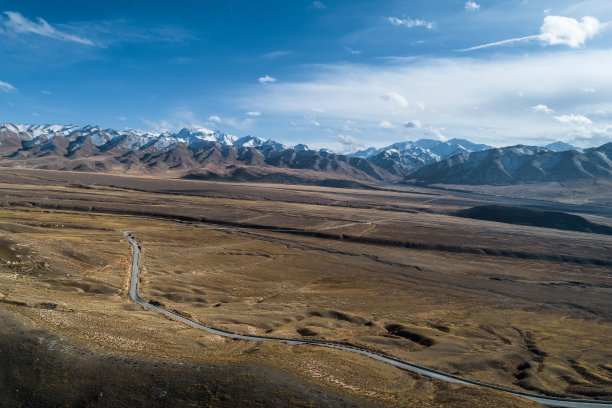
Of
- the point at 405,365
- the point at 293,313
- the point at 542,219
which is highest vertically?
the point at 542,219

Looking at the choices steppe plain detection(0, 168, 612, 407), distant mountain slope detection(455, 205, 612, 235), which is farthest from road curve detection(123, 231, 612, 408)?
distant mountain slope detection(455, 205, 612, 235)

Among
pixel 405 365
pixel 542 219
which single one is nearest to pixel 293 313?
pixel 405 365

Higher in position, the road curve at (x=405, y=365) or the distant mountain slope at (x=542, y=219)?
the distant mountain slope at (x=542, y=219)

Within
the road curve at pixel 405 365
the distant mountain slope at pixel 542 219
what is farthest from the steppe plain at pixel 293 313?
the distant mountain slope at pixel 542 219

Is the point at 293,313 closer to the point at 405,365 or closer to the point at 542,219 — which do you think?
the point at 405,365

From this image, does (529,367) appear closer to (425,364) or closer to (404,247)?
(425,364)

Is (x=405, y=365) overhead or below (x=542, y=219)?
below

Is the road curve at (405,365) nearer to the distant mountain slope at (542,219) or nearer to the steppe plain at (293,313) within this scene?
the steppe plain at (293,313)

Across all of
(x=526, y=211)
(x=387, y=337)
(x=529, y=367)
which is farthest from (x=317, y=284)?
(x=526, y=211)
